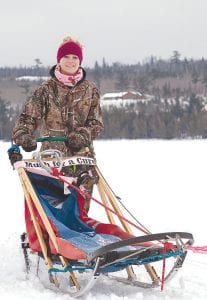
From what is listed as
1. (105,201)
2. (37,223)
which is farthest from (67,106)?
(37,223)

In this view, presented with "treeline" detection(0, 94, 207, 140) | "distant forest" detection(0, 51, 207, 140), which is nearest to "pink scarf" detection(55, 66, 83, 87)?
"distant forest" detection(0, 51, 207, 140)

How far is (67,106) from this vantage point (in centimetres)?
509

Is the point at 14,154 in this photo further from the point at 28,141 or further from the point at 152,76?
the point at 152,76

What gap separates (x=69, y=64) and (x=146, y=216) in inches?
159

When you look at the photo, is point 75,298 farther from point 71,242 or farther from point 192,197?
point 192,197

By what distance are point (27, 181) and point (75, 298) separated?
0.98 meters

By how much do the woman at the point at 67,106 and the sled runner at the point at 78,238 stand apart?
21cm

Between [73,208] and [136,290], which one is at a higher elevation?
[73,208]

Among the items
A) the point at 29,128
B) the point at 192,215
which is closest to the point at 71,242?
the point at 29,128

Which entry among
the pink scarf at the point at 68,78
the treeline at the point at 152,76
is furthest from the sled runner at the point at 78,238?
the treeline at the point at 152,76

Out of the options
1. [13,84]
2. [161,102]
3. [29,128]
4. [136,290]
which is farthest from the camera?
[13,84]

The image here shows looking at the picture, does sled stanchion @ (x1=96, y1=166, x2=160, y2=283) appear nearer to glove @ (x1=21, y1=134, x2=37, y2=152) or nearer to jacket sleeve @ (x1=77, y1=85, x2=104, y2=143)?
jacket sleeve @ (x1=77, y1=85, x2=104, y2=143)

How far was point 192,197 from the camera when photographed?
1082 centimetres

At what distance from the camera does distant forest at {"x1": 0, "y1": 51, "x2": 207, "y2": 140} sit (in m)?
61.8
